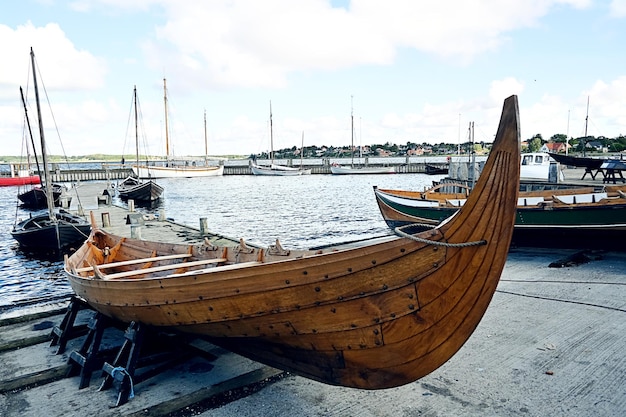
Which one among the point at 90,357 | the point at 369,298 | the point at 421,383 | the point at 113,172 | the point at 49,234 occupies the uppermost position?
the point at 369,298

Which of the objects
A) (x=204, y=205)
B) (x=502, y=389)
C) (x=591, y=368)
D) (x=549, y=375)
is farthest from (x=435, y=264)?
(x=204, y=205)

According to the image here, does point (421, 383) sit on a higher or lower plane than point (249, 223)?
higher

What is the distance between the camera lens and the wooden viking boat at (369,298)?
3350 mm

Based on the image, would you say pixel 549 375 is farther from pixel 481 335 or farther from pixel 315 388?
pixel 315 388

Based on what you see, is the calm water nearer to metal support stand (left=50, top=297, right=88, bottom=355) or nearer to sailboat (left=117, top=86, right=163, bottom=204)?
sailboat (left=117, top=86, right=163, bottom=204)

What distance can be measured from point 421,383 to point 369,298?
1899 mm

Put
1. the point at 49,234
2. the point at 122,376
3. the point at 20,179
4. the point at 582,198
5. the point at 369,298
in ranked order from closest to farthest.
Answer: the point at 369,298
the point at 122,376
the point at 582,198
the point at 49,234
the point at 20,179

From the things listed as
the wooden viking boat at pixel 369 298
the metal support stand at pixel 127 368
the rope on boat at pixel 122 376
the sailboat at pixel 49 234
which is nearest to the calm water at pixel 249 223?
the sailboat at pixel 49 234

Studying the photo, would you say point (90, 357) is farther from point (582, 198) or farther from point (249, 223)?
point (249, 223)

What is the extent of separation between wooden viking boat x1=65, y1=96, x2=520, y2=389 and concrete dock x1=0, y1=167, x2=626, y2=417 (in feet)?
1.67

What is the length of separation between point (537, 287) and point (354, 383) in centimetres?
617

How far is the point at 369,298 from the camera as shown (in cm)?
369

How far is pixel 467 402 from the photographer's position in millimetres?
4488

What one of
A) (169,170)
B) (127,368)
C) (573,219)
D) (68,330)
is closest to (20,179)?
(169,170)
